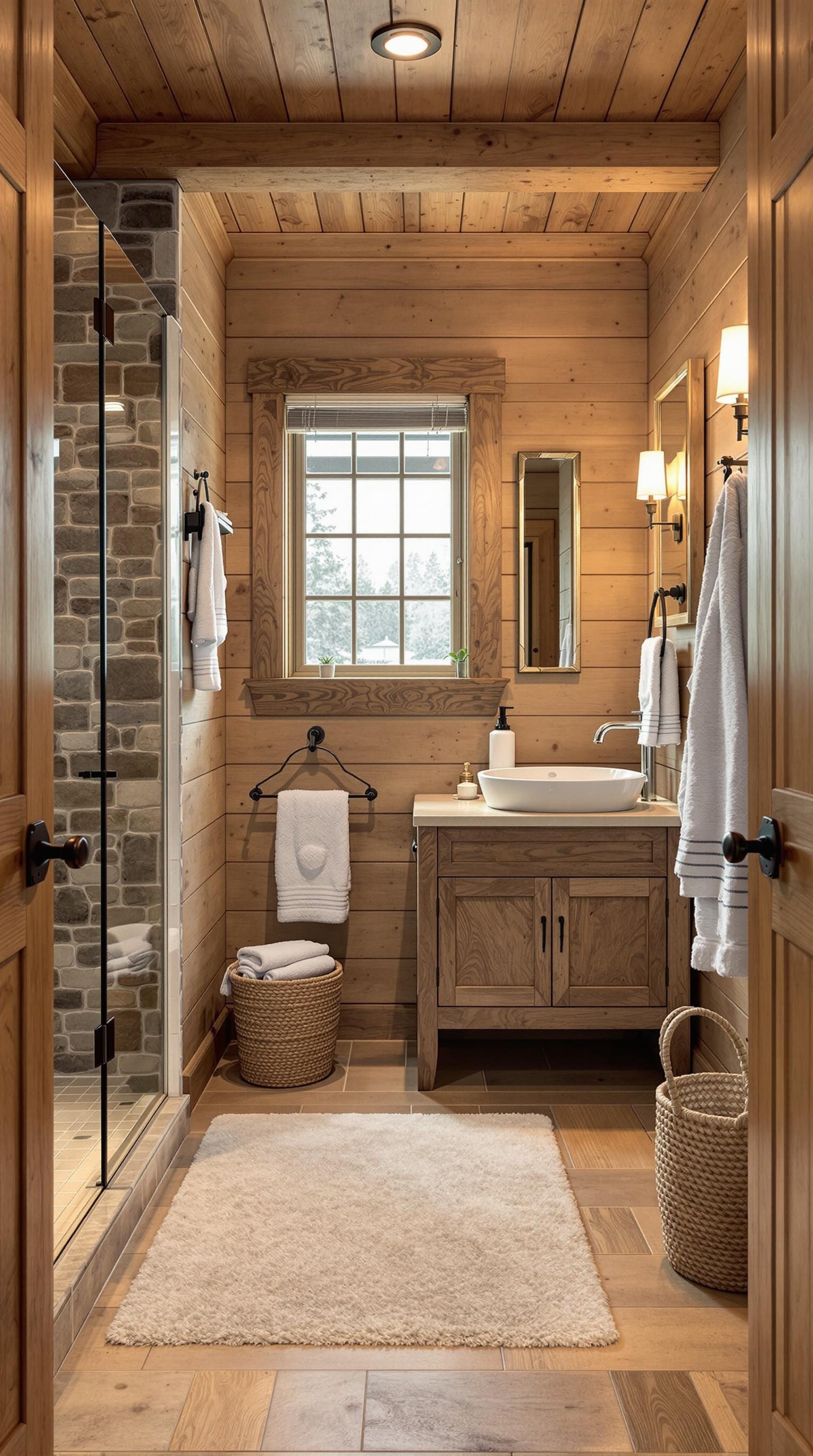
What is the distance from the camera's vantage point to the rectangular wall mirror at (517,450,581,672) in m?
3.72

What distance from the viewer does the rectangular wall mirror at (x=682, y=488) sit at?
9.82 ft

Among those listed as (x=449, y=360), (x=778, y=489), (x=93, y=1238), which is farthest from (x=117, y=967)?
(x=449, y=360)

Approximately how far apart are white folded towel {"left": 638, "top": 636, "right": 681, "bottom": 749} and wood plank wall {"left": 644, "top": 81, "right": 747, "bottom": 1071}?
0.12ft

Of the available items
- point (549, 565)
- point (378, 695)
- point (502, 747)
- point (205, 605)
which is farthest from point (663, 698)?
point (205, 605)

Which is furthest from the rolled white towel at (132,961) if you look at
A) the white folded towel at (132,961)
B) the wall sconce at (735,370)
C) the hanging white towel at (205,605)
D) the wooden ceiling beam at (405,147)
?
the wooden ceiling beam at (405,147)

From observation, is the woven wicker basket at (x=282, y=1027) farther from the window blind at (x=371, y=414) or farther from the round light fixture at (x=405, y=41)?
the round light fixture at (x=405, y=41)

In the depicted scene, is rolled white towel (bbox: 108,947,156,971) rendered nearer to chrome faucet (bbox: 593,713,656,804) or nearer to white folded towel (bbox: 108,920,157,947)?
white folded towel (bbox: 108,920,157,947)

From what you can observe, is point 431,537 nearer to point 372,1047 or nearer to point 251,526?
point 251,526

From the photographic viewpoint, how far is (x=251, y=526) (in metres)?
3.71

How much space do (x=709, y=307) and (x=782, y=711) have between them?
1.96 m

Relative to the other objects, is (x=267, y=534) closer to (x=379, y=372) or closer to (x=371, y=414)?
(x=371, y=414)

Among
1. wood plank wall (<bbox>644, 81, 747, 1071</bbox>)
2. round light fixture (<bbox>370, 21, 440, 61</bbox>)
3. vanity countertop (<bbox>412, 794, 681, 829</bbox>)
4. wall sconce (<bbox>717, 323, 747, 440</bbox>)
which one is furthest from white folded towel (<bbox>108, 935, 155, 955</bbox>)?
round light fixture (<bbox>370, 21, 440, 61</bbox>)

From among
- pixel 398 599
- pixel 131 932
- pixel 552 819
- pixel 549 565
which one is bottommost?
pixel 131 932

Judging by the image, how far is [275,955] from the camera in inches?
131
